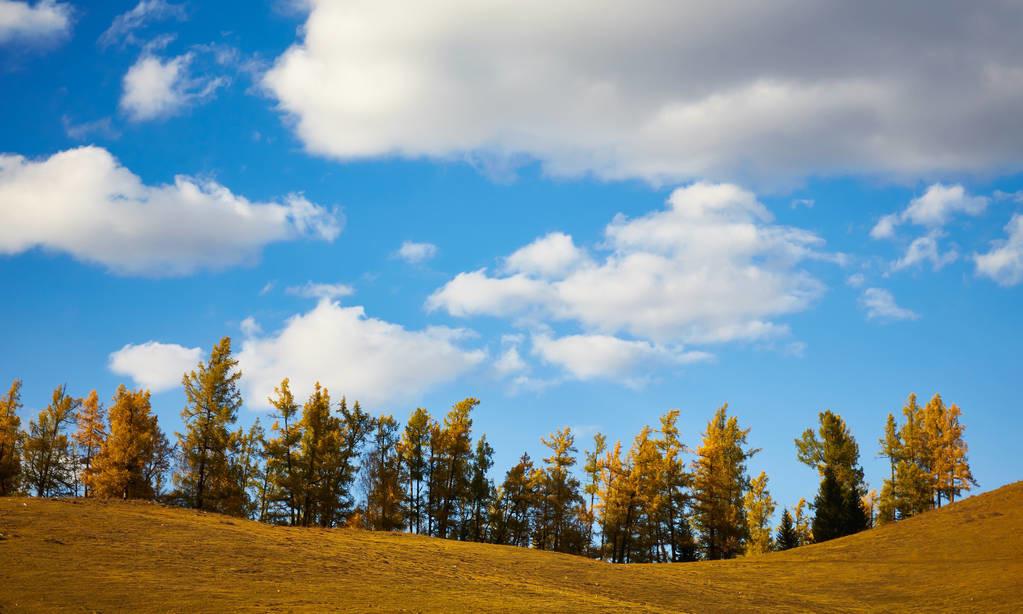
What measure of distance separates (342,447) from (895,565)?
5067 cm

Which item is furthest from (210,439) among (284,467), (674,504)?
(674,504)

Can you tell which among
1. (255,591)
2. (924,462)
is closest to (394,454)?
(255,591)

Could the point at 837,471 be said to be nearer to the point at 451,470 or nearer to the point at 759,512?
the point at 759,512

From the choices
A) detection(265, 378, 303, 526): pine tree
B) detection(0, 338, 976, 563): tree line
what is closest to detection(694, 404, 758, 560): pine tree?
detection(0, 338, 976, 563): tree line

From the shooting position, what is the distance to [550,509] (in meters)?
80.1

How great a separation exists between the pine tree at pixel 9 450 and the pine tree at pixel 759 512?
74.6 metres

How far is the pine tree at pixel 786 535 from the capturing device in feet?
273

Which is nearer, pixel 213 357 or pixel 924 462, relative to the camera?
pixel 213 357

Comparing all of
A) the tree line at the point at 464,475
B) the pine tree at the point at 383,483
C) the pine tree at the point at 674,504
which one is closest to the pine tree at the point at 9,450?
the tree line at the point at 464,475

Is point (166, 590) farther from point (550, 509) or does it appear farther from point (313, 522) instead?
point (550, 509)

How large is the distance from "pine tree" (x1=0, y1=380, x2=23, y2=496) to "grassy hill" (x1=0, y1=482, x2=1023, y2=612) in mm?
24401

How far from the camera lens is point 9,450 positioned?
73.6 m

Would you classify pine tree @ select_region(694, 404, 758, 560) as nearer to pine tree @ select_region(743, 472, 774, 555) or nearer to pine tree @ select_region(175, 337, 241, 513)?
pine tree @ select_region(743, 472, 774, 555)

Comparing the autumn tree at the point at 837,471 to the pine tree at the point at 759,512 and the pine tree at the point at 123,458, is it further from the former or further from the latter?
the pine tree at the point at 123,458
